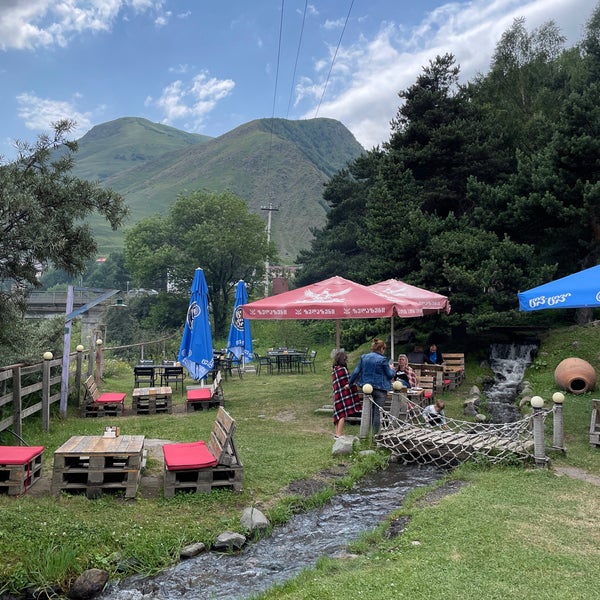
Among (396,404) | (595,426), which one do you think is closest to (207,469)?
(396,404)

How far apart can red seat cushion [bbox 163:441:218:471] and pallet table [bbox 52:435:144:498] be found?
1.39 feet

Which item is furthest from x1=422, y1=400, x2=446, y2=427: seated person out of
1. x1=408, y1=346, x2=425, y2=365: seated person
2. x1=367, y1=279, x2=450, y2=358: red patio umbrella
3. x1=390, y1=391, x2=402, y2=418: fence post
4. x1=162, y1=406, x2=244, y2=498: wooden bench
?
x1=408, y1=346, x2=425, y2=365: seated person

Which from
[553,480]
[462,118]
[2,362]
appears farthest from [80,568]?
[462,118]

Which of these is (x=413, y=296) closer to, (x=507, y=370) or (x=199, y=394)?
(x=199, y=394)

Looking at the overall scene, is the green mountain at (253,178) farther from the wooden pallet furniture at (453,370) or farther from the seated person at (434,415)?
the seated person at (434,415)

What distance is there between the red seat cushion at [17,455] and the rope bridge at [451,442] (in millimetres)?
4965

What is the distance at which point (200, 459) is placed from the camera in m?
6.22

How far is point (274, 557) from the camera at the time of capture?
190 inches

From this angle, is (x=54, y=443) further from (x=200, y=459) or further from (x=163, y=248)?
(x=163, y=248)

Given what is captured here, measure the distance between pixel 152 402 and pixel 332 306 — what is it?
475 cm

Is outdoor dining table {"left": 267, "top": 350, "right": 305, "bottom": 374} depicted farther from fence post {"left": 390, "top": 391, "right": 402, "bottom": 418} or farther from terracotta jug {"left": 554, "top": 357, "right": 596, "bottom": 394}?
fence post {"left": 390, "top": 391, "right": 402, "bottom": 418}

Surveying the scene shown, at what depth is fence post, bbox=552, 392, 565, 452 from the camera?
7105 millimetres

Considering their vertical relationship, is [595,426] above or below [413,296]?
below

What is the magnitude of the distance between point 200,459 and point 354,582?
9.29 ft
